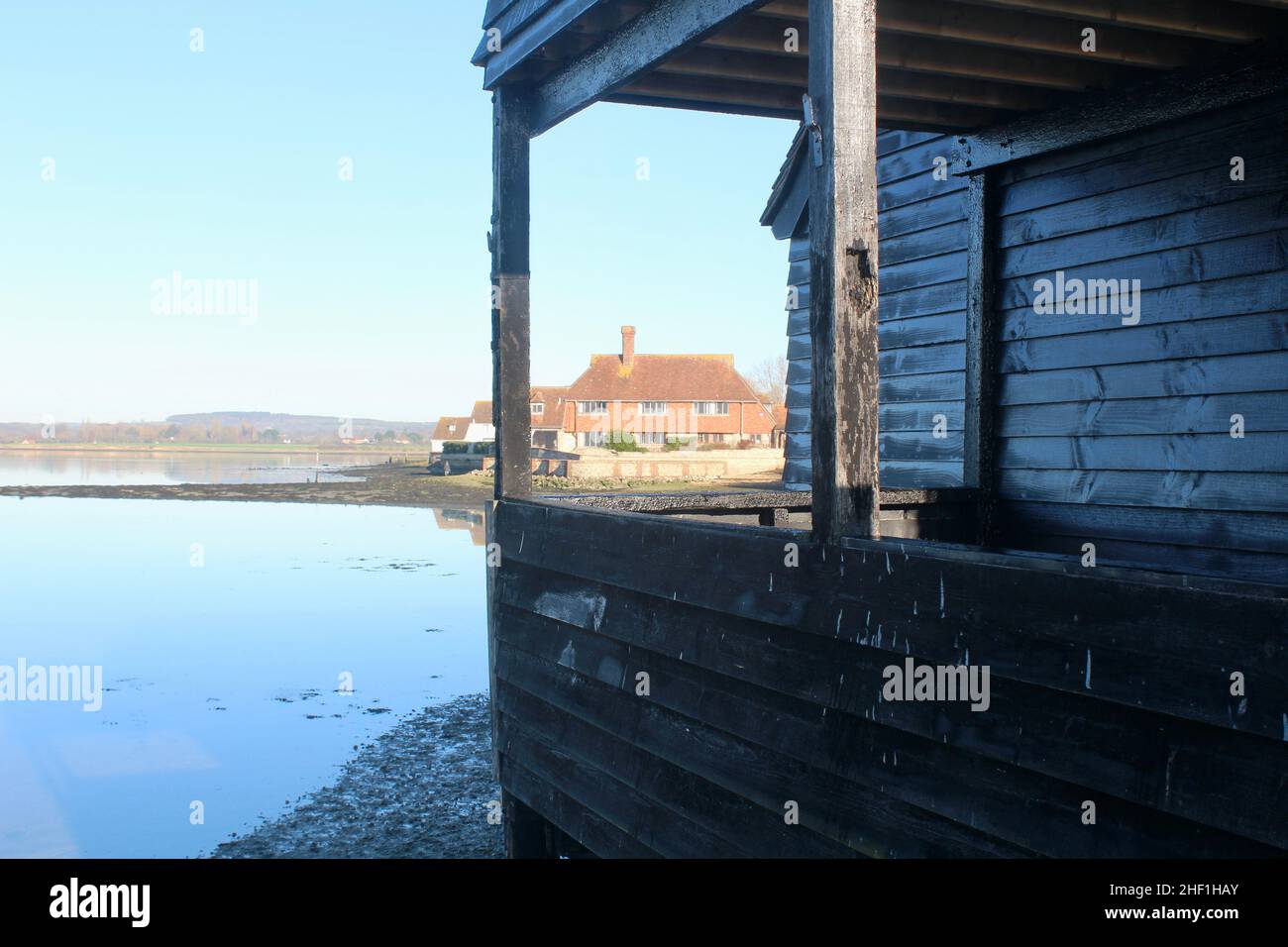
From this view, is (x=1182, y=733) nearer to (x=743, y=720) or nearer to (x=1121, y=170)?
(x=743, y=720)

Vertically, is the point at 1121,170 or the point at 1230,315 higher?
the point at 1121,170

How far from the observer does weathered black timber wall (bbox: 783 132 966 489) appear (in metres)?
7.87

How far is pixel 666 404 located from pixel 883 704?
212 ft

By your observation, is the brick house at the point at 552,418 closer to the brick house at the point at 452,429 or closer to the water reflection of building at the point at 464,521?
the brick house at the point at 452,429

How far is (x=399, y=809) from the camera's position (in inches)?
346

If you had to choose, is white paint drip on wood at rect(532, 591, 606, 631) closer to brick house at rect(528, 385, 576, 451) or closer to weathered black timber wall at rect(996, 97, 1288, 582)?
weathered black timber wall at rect(996, 97, 1288, 582)

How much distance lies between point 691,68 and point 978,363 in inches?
106

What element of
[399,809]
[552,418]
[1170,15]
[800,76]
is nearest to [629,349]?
[552,418]

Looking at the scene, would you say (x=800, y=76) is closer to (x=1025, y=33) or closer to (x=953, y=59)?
(x=953, y=59)

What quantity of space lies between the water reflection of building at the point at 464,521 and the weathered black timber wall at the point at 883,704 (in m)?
24.3
